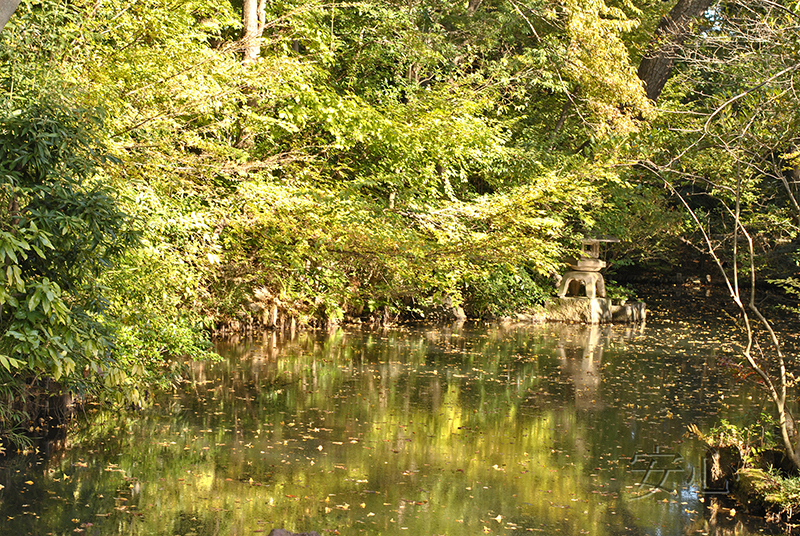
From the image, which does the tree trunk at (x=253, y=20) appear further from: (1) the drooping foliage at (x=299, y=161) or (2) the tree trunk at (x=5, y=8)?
(2) the tree trunk at (x=5, y=8)

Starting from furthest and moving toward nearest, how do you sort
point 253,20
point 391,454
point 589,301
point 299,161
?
1. point 589,301
2. point 299,161
3. point 253,20
4. point 391,454

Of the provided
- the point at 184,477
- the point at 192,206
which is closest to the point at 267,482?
the point at 184,477

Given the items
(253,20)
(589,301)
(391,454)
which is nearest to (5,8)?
(391,454)

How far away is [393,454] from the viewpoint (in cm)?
574

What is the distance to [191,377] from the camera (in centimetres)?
842

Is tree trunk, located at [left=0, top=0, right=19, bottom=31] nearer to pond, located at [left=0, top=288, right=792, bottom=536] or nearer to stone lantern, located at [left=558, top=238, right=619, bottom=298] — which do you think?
pond, located at [left=0, top=288, right=792, bottom=536]

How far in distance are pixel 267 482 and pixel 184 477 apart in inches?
22.5

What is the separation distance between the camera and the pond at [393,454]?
4406mm

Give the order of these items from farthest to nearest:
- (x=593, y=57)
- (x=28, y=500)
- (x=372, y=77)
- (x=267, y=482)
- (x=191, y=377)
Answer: (x=372, y=77)
(x=593, y=57)
(x=191, y=377)
(x=267, y=482)
(x=28, y=500)

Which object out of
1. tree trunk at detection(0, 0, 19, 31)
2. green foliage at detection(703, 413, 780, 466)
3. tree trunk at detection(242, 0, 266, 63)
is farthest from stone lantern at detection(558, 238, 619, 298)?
tree trunk at detection(0, 0, 19, 31)

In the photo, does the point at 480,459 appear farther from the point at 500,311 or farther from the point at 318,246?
the point at 500,311

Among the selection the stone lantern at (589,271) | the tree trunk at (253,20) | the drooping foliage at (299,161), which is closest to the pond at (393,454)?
the drooping foliage at (299,161)

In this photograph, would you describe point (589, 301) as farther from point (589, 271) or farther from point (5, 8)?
point (5, 8)

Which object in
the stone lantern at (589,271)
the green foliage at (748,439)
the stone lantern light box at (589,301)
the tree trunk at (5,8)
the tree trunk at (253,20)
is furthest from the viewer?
the stone lantern at (589,271)
